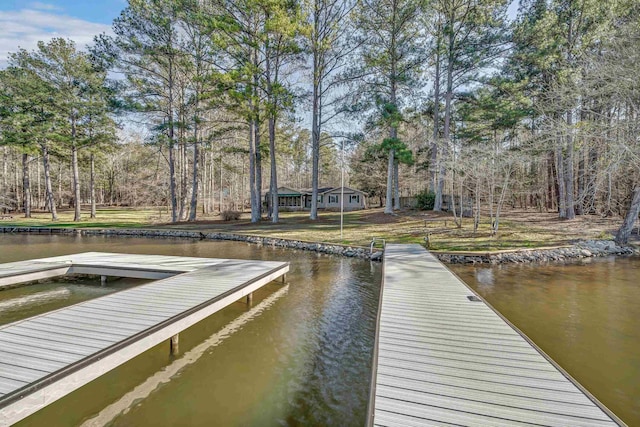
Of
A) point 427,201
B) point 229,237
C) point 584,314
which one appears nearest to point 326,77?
point 427,201

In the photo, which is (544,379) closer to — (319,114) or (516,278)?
(516,278)

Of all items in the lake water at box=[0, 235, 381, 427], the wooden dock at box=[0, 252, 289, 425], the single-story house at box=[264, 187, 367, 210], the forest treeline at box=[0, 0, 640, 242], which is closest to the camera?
the wooden dock at box=[0, 252, 289, 425]

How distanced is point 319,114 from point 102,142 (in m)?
16.5

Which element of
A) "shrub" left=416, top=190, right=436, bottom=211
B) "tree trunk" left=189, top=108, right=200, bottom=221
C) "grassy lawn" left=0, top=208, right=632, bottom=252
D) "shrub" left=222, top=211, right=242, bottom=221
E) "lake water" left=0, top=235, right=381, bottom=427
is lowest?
"lake water" left=0, top=235, right=381, bottom=427

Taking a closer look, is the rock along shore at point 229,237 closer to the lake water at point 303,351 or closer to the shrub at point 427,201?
the lake water at point 303,351

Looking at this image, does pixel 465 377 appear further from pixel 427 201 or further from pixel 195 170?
pixel 427 201

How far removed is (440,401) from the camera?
8.14 ft

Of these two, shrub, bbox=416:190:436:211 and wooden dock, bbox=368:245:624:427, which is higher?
shrub, bbox=416:190:436:211

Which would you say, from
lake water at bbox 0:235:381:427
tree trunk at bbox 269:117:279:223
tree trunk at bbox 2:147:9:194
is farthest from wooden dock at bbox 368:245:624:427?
tree trunk at bbox 2:147:9:194

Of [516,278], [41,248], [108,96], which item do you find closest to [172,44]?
[108,96]

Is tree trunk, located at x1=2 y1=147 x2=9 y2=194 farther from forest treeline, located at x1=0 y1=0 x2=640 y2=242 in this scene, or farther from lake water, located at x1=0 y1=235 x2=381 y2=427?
lake water, located at x1=0 y1=235 x2=381 y2=427

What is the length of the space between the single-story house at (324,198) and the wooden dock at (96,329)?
2557 cm

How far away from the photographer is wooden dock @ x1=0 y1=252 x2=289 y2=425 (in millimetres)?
2705

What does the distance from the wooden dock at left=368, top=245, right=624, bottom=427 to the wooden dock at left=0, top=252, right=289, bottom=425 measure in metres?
2.63
